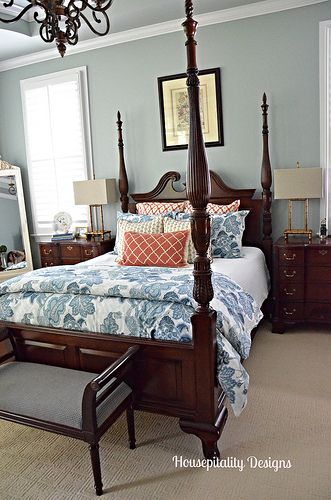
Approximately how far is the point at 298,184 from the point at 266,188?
1.15ft

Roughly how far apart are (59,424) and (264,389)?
1372mm

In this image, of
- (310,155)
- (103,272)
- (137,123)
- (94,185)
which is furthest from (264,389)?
(137,123)

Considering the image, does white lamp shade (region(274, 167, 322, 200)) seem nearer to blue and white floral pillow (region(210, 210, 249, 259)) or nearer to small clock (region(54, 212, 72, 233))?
blue and white floral pillow (region(210, 210, 249, 259))

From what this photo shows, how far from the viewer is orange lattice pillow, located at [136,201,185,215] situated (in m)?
3.98

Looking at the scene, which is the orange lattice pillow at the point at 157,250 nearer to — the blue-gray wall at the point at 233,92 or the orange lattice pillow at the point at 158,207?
the orange lattice pillow at the point at 158,207

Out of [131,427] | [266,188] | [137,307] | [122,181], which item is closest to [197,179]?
[137,307]

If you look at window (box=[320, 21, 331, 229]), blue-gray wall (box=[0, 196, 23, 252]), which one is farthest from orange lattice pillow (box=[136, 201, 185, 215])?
blue-gray wall (box=[0, 196, 23, 252])

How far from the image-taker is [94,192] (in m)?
4.32

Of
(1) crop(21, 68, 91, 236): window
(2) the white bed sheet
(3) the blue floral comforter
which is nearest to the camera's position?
(3) the blue floral comforter

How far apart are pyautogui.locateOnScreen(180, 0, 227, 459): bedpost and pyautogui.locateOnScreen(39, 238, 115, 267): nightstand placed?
7.96 ft

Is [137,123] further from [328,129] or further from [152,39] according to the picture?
[328,129]

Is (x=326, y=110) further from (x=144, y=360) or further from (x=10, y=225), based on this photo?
(x=10, y=225)

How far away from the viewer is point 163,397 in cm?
221

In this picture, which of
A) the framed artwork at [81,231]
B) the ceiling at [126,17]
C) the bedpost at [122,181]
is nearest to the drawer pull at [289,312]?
the bedpost at [122,181]
